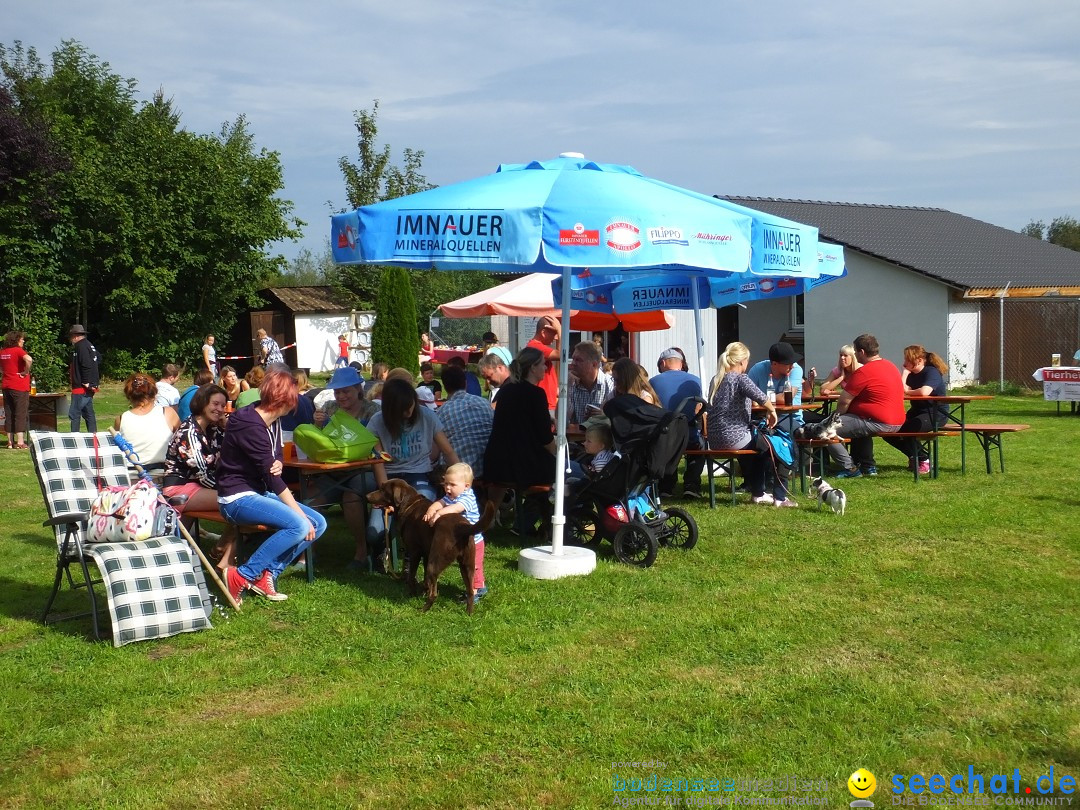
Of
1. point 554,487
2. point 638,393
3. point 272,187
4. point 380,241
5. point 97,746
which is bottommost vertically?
point 97,746

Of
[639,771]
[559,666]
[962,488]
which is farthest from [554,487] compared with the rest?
[962,488]

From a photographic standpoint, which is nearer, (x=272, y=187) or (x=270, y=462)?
(x=270, y=462)

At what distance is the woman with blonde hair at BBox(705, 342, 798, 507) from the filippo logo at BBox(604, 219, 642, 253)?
11.1 feet

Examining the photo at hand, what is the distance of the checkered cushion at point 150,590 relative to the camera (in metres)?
5.32

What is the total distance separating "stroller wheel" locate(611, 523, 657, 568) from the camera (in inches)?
264

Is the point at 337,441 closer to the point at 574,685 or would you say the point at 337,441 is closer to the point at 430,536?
the point at 430,536

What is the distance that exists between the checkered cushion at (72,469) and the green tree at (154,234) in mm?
23948

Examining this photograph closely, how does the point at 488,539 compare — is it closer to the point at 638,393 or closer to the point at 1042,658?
the point at 638,393

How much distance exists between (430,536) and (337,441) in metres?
1.20

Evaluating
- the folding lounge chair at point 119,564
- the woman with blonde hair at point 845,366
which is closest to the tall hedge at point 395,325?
the woman with blonde hair at point 845,366

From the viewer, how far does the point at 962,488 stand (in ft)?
31.3

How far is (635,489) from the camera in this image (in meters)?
7.04

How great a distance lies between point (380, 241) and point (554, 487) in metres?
2.23

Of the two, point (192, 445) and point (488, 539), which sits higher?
point (192, 445)
